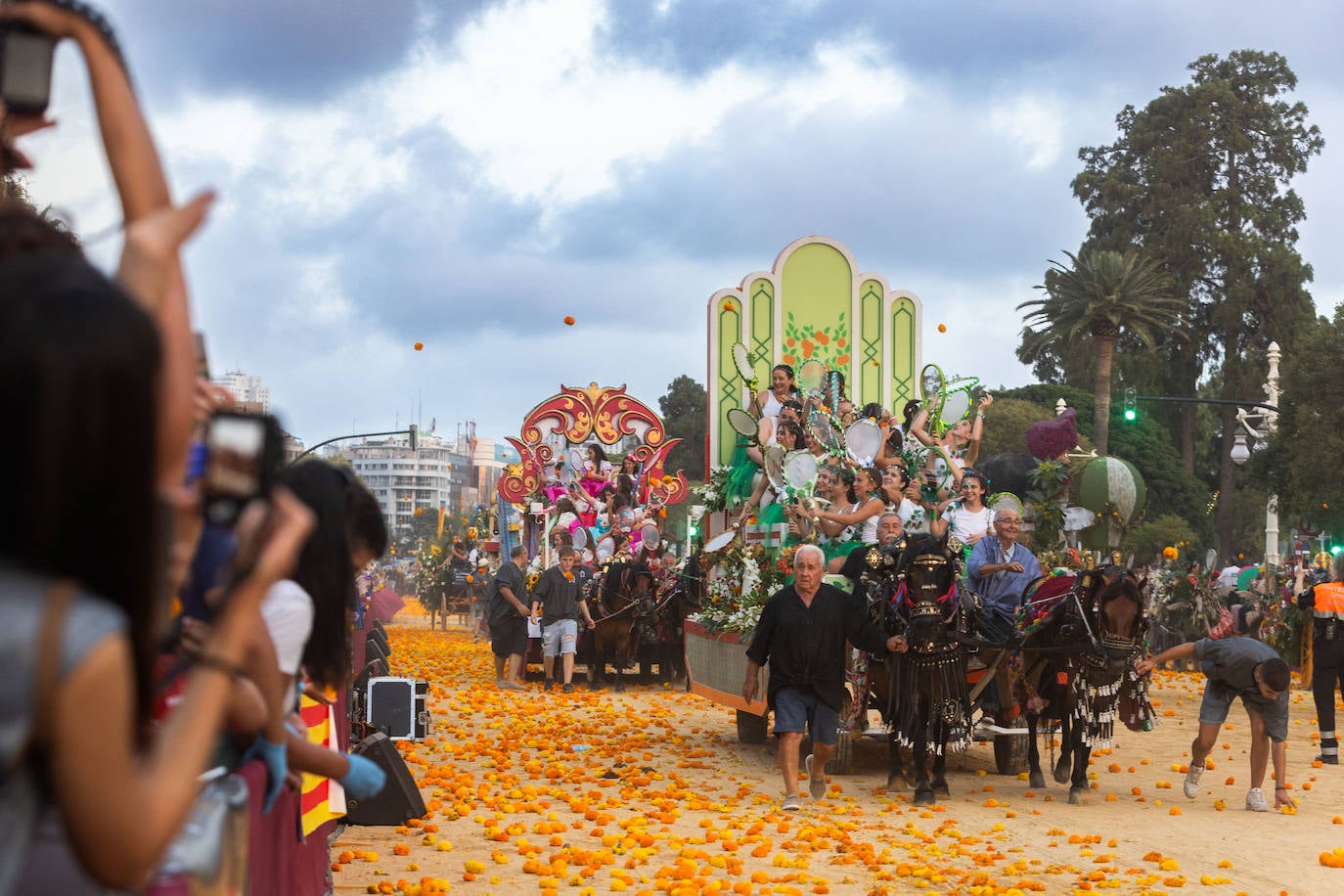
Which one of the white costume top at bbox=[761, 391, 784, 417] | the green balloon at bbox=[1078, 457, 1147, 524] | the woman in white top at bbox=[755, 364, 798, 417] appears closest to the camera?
the woman in white top at bbox=[755, 364, 798, 417]

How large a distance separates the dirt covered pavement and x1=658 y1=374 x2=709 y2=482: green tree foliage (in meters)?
62.6

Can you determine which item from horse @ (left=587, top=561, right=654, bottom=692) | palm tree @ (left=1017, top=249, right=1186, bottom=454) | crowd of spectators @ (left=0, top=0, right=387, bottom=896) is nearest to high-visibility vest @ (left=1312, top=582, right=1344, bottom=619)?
horse @ (left=587, top=561, right=654, bottom=692)

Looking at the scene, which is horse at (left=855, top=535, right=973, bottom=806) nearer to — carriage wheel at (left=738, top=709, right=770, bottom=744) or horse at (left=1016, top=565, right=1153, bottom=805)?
horse at (left=1016, top=565, right=1153, bottom=805)

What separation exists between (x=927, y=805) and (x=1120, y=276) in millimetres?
40989

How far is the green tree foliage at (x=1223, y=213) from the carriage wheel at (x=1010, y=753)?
45974 millimetres

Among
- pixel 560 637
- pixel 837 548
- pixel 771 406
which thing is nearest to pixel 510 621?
pixel 560 637

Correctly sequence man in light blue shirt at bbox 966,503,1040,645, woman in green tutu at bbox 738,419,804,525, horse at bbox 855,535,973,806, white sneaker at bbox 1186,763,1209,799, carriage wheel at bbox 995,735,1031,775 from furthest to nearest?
woman in green tutu at bbox 738,419,804,525 < carriage wheel at bbox 995,735,1031,775 < man in light blue shirt at bbox 966,503,1040,645 < white sneaker at bbox 1186,763,1209,799 < horse at bbox 855,535,973,806

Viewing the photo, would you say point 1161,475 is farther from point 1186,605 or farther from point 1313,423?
point 1186,605

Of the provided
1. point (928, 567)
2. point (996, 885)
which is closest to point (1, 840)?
point (996, 885)

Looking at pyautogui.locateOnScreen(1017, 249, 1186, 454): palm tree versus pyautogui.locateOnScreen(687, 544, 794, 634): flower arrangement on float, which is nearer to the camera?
pyautogui.locateOnScreen(687, 544, 794, 634): flower arrangement on float

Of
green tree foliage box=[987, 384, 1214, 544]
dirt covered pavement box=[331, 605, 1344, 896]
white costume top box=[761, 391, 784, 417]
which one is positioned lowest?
dirt covered pavement box=[331, 605, 1344, 896]

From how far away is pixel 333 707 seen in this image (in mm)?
7297

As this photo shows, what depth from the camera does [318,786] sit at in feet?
21.4

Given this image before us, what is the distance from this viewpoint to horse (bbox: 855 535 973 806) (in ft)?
38.2
